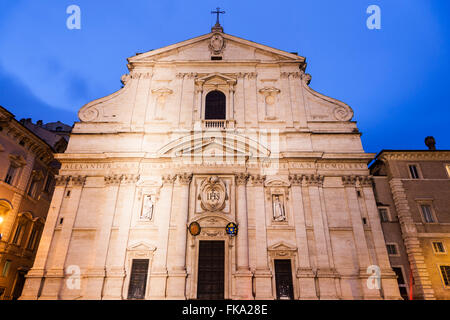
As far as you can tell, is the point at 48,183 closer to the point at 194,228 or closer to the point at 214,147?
the point at 194,228

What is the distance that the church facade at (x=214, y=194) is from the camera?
52.8ft

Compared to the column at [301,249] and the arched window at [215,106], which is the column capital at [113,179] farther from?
the column at [301,249]

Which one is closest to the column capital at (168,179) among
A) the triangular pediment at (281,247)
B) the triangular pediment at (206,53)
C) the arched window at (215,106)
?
the arched window at (215,106)

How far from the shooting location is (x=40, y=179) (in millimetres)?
21875

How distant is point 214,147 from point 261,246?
6640 mm

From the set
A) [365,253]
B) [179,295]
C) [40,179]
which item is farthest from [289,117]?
[40,179]

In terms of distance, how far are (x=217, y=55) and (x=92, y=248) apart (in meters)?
15.6

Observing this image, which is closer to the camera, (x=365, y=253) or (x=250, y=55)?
(x=365, y=253)

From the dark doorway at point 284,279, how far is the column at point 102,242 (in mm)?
9232

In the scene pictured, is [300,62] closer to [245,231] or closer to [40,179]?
[245,231]

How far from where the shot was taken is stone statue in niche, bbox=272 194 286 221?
17.7 meters

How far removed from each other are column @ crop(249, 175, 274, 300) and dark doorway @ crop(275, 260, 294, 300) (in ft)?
1.94

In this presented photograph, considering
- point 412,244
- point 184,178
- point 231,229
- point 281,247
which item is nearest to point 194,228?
point 231,229

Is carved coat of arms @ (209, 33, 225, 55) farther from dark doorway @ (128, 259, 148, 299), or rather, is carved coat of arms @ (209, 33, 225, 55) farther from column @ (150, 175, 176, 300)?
dark doorway @ (128, 259, 148, 299)
